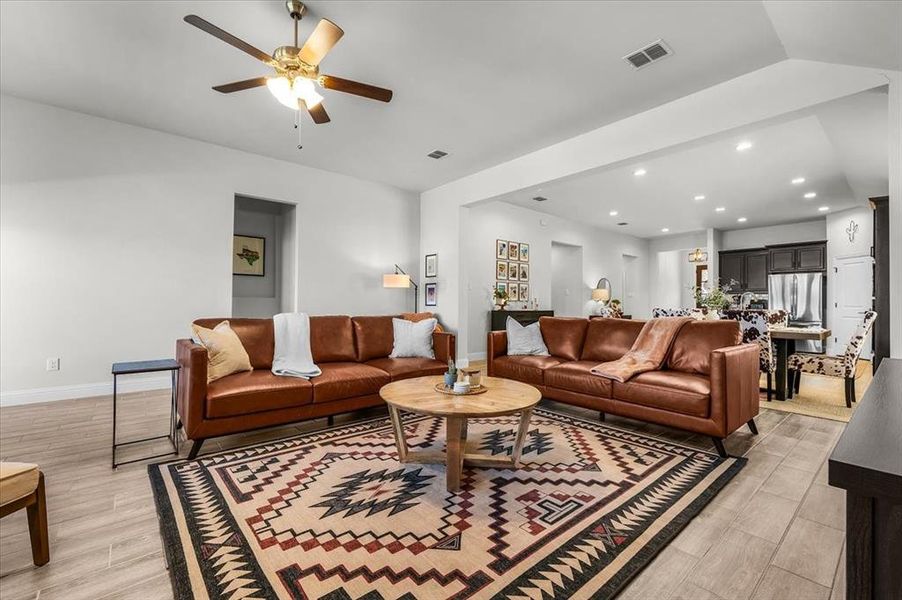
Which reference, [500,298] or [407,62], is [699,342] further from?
[500,298]

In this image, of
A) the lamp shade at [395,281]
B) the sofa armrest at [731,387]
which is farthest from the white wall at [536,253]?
the sofa armrest at [731,387]

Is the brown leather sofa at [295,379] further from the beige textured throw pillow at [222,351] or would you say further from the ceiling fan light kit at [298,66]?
the ceiling fan light kit at [298,66]

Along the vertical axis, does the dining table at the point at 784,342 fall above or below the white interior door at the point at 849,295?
below

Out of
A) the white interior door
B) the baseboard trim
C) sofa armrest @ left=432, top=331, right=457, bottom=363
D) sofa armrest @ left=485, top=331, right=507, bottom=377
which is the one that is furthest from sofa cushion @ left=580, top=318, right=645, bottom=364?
the white interior door

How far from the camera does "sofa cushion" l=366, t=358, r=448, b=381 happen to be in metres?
3.61

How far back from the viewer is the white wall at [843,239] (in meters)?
7.02

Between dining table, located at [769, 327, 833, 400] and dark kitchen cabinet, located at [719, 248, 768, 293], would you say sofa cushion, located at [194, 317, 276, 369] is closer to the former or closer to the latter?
dining table, located at [769, 327, 833, 400]

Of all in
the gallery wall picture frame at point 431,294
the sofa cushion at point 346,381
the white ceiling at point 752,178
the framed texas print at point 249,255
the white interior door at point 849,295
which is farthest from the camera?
the white interior door at point 849,295

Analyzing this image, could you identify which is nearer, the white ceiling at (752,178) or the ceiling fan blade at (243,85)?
the ceiling fan blade at (243,85)

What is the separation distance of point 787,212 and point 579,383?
7341 millimetres

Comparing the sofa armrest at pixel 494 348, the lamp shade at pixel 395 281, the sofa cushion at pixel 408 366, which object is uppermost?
the lamp shade at pixel 395 281

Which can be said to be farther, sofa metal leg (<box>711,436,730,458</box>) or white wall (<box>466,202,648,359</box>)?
white wall (<box>466,202,648,359</box>)

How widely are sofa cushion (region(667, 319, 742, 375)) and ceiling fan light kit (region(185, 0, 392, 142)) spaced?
314cm

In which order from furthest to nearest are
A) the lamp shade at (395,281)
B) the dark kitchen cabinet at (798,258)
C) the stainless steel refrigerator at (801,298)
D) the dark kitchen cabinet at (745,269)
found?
the dark kitchen cabinet at (745,269), the dark kitchen cabinet at (798,258), the stainless steel refrigerator at (801,298), the lamp shade at (395,281)
